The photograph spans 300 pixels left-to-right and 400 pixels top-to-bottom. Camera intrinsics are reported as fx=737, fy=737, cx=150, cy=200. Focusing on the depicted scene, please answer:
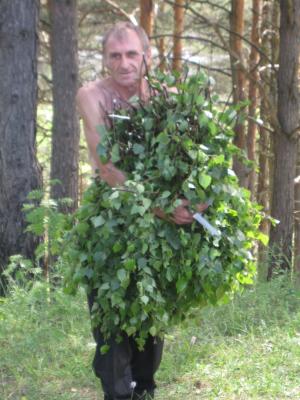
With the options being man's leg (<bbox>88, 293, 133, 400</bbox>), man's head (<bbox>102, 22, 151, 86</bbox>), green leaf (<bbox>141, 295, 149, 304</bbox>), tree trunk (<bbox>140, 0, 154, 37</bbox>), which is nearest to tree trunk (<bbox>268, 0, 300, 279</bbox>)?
man's leg (<bbox>88, 293, 133, 400</bbox>)

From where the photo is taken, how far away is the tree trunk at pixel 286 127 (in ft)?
26.6

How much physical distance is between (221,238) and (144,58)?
95 centimetres

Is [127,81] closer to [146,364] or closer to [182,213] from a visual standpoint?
[182,213]

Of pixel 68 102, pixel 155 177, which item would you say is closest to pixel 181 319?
pixel 155 177

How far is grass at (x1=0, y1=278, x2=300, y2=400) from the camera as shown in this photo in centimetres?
444

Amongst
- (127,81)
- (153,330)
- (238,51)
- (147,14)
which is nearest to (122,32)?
(127,81)

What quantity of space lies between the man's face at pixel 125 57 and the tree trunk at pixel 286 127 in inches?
177

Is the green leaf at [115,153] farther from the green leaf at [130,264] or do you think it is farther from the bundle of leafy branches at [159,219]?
the green leaf at [130,264]

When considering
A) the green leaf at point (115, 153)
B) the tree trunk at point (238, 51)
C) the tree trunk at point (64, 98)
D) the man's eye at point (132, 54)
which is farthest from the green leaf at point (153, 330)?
the tree trunk at point (238, 51)

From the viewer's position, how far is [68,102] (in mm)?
9617

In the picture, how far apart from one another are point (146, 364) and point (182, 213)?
3.18 ft

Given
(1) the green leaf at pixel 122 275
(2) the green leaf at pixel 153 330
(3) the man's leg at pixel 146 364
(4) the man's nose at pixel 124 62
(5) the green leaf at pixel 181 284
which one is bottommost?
(3) the man's leg at pixel 146 364

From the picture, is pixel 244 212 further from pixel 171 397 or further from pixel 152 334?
pixel 171 397

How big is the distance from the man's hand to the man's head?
693 millimetres
